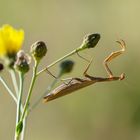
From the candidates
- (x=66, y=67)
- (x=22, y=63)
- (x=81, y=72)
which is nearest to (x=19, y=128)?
(x=22, y=63)

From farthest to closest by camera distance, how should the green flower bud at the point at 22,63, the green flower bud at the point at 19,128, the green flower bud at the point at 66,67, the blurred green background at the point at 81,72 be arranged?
the blurred green background at the point at 81,72, the green flower bud at the point at 66,67, the green flower bud at the point at 22,63, the green flower bud at the point at 19,128

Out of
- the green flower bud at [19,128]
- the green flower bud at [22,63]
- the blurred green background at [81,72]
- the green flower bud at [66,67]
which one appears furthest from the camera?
the blurred green background at [81,72]

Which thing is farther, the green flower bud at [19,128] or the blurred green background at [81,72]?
the blurred green background at [81,72]

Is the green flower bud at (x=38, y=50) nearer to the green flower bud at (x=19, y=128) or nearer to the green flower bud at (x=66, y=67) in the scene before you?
the green flower bud at (x=66, y=67)

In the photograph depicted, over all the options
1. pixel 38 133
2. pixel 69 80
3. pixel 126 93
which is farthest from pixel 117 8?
pixel 69 80

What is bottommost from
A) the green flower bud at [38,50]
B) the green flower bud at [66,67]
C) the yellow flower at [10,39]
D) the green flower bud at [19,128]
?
the green flower bud at [19,128]

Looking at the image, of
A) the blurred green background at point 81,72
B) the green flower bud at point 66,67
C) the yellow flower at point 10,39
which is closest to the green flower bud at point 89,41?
the green flower bud at point 66,67

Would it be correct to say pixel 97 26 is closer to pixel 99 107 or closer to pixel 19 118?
pixel 99 107
